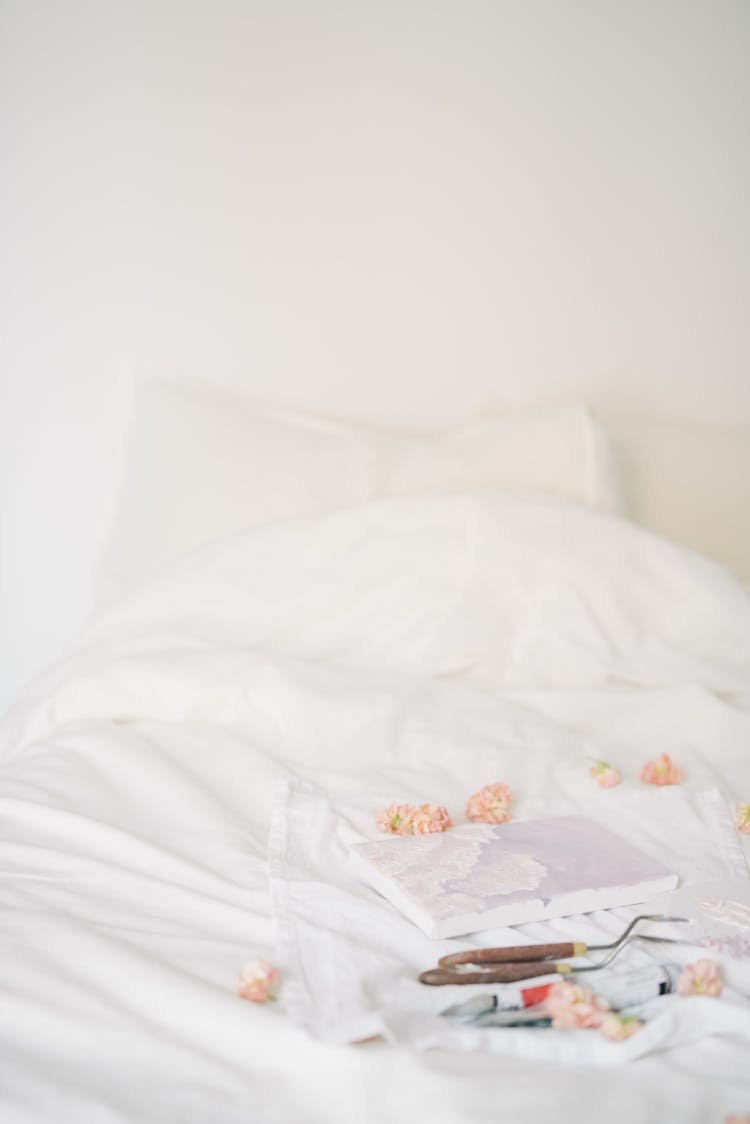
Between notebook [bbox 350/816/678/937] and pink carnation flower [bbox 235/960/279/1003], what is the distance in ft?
0.49

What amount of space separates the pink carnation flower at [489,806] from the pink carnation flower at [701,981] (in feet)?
1.11

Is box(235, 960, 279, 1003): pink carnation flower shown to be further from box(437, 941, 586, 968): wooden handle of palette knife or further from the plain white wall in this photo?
the plain white wall

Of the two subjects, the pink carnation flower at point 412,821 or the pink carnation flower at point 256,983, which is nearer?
the pink carnation flower at point 256,983

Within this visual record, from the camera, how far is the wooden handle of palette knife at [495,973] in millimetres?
722

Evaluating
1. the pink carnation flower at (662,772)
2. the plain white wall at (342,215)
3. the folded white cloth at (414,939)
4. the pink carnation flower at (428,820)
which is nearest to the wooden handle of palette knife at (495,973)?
the folded white cloth at (414,939)

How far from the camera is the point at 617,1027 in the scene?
26.7 inches

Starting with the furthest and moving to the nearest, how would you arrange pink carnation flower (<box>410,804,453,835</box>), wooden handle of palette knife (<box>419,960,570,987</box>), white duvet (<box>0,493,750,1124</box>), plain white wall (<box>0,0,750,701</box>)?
plain white wall (<box>0,0,750,701</box>)
pink carnation flower (<box>410,804,453,835</box>)
wooden handle of palette knife (<box>419,960,570,987</box>)
white duvet (<box>0,493,750,1124</box>)

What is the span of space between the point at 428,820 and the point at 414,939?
22 centimetres

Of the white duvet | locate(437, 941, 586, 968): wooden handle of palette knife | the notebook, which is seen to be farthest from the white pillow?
locate(437, 941, 586, 968): wooden handle of palette knife

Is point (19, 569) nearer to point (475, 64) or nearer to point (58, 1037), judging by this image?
point (475, 64)

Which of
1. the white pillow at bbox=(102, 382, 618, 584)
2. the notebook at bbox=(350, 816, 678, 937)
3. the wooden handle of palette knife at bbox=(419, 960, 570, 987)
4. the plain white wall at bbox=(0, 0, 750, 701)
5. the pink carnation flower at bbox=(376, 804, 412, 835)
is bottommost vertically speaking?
the pink carnation flower at bbox=(376, 804, 412, 835)

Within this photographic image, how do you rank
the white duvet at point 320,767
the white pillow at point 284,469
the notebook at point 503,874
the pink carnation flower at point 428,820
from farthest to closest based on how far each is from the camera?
1. the white pillow at point 284,469
2. the pink carnation flower at point 428,820
3. the notebook at point 503,874
4. the white duvet at point 320,767

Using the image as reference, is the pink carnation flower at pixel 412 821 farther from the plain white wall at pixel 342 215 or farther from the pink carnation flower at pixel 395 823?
the plain white wall at pixel 342 215

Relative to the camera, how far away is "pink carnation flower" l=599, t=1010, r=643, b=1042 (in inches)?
26.6
